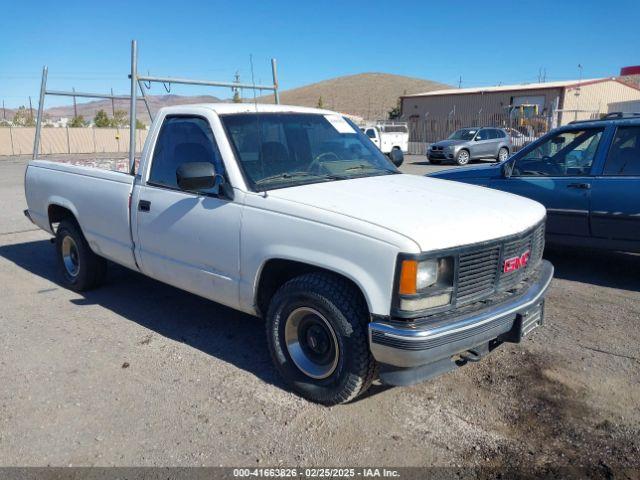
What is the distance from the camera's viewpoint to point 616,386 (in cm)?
387

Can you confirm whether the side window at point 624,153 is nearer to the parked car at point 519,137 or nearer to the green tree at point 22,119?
the parked car at point 519,137

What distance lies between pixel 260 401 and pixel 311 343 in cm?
51

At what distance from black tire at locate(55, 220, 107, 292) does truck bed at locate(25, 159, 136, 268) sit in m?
0.24

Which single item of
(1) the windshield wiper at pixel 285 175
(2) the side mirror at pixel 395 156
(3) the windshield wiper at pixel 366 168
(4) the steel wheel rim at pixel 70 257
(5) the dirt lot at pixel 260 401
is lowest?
(5) the dirt lot at pixel 260 401

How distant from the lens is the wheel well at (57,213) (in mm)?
5992

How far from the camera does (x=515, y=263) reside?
11.9ft

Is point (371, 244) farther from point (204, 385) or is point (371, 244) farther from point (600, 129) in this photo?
point (600, 129)

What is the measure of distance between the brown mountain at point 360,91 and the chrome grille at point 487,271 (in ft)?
279

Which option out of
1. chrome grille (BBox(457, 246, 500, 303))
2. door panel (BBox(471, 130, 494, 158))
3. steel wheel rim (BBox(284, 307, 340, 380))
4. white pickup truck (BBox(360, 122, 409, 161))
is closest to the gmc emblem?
chrome grille (BBox(457, 246, 500, 303))

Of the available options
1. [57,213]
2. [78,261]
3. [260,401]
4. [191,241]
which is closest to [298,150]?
[191,241]

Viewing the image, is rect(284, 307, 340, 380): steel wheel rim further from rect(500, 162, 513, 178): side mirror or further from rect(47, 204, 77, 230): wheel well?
rect(500, 162, 513, 178): side mirror

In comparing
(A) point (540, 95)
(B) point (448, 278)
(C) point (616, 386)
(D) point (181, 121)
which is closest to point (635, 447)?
(C) point (616, 386)

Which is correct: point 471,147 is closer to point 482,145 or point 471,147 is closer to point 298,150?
point 482,145

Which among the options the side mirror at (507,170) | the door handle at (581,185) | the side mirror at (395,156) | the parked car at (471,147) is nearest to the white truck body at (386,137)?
the parked car at (471,147)
